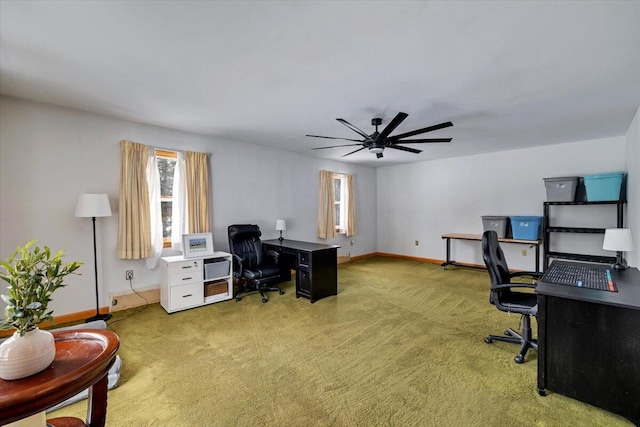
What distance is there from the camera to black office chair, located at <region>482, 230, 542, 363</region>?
238cm

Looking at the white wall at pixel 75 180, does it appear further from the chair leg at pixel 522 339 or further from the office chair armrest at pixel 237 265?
the chair leg at pixel 522 339

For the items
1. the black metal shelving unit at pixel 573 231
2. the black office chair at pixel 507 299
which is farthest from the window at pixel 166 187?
the black metal shelving unit at pixel 573 231

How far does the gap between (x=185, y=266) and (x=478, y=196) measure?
5.65 metres

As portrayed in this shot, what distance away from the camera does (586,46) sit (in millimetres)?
2014

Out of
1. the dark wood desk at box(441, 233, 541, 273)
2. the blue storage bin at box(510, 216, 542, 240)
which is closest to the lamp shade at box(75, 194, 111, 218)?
the dark wood desk at box(441, 233, 541, 273)

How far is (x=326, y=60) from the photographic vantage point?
7.22ft

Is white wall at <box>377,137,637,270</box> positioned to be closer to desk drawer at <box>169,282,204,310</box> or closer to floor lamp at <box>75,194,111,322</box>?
desk drawer at <box>169,282,204,310</box>

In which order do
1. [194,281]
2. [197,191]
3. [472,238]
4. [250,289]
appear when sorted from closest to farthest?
[194,281] < [197,191] < [250,289] < [472,238]

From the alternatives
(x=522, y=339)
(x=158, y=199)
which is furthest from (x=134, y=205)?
(x=522, y=339)

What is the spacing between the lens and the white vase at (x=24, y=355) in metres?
1.09

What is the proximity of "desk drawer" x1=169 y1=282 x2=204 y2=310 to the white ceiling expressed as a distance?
2154mm

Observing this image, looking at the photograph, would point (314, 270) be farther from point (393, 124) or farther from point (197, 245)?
point (393, 124)

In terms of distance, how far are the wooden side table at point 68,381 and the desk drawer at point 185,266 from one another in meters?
2.04

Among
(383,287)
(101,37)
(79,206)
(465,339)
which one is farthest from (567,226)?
(79,206)
